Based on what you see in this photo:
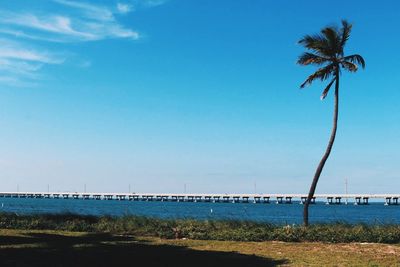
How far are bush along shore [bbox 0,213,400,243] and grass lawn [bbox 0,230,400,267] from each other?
3.64 feet

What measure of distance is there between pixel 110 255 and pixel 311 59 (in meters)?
16.4

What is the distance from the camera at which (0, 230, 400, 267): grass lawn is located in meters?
16.1

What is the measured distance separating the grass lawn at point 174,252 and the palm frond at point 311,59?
10931 mm

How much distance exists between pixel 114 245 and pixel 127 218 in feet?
24.6

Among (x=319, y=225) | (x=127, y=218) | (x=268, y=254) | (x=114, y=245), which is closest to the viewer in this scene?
(x=268, y=254)

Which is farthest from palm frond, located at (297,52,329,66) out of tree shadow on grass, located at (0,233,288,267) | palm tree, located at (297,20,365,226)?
tree shadow on grass, located at (0,233,288,267)

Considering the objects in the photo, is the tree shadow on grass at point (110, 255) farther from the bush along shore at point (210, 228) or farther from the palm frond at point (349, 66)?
the palm frond at point (349, 66)

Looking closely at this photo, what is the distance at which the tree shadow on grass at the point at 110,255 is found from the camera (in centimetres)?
1588

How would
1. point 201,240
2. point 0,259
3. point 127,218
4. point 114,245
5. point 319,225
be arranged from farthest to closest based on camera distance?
point 127,218
point 319,225
point 201,240
point 114,245
point 0,259

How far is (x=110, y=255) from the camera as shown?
17.4 meters

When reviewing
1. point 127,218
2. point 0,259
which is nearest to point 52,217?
point 127,218

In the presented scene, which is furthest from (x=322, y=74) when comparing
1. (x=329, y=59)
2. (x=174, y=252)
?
(x=174, y=252)

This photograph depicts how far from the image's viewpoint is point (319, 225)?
25016 millimetres

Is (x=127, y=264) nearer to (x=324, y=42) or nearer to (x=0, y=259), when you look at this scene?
(x=0, y=259)
